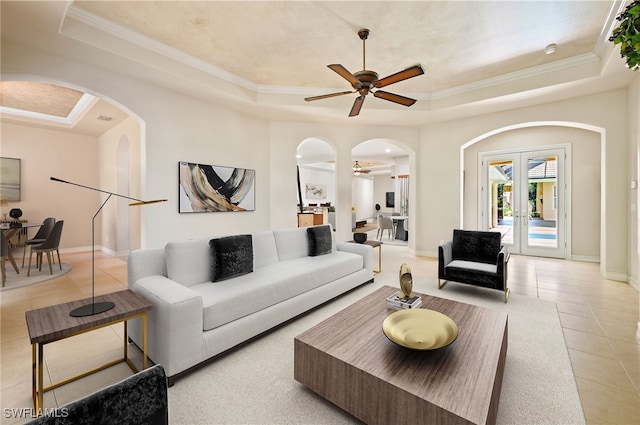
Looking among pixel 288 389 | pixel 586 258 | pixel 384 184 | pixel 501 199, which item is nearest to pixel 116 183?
pixel 288 389

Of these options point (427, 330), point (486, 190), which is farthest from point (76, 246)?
point (486, 190)

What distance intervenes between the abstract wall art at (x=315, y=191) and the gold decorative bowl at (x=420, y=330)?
11.7 metres

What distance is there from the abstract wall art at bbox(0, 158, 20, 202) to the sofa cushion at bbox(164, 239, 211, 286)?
6440 millimetres

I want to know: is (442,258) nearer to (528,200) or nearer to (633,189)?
(633,189)

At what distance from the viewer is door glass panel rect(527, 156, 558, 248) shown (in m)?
6.15

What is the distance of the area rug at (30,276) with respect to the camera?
14.1 ft

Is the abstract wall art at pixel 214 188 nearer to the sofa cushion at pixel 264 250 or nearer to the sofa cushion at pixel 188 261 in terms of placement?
the sofa cushion at pixel 264 250

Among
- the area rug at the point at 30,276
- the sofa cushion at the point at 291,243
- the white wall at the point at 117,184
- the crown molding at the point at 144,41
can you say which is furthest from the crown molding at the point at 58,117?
the sofa cushion at the point at 291,243

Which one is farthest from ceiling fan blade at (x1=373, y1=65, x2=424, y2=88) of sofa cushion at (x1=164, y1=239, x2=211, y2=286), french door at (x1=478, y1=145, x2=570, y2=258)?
french door at (x1=478, y1=145, x2=570, y2=258)

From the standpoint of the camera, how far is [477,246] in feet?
13.5

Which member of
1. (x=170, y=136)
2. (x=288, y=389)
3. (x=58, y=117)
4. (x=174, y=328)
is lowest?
(x=288, y=389)

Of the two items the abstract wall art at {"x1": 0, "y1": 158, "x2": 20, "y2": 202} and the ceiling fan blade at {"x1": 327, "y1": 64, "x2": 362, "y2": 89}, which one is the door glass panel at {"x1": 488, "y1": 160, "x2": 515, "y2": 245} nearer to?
Result: the ceiling fan blade at {"x1": 327, "y1": 64, "x2": 362, "y2": 89}

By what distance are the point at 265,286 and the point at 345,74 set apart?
2.27 meters

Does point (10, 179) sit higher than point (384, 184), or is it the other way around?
point (384, 184)
